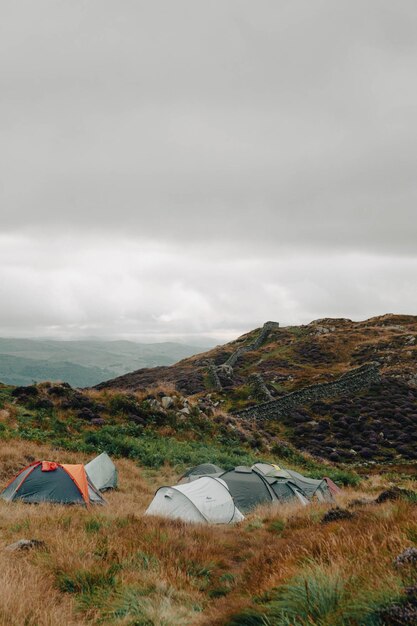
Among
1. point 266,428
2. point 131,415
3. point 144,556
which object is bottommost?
point 266,428

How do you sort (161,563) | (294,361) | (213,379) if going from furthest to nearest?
(294,361), (213,379), (161,563)

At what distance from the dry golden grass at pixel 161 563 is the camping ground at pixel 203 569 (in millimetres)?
20

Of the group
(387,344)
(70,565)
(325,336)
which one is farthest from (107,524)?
(325,336)

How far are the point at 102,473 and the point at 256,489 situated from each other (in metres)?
6.35

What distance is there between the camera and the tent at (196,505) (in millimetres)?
12273

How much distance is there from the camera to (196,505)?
12516 millimetres

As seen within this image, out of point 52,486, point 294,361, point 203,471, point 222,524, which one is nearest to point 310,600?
point 222,524

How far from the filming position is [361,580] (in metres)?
4.51

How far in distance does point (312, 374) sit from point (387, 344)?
18.7m

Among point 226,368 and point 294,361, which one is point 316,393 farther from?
point 294,361

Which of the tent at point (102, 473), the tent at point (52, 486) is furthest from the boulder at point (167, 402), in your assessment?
the tent at point (52, 486)

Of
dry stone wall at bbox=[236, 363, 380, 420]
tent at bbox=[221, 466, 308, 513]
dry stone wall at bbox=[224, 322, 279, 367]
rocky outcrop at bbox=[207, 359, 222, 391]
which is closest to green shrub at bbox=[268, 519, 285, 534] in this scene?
tent at bbox=[221, 466, 308, 513]

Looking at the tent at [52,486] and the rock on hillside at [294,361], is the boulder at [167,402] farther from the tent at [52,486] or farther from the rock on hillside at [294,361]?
the rock on hillside at [294,361]

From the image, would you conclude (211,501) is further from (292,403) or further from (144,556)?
(292,403)
